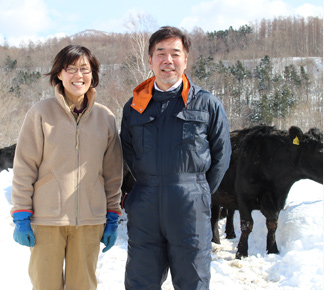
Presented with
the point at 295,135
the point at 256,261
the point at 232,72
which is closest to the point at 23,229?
the point at 256,261

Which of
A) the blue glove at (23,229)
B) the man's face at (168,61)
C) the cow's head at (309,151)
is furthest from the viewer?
the cow's head at (309,151)

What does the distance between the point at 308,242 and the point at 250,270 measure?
1348 mm

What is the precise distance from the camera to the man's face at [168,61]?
9.11 ft

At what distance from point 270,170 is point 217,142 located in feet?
11.7

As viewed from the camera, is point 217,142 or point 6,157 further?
point 6,157

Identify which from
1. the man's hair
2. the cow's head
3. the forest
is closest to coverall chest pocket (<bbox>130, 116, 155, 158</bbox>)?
the man's hair

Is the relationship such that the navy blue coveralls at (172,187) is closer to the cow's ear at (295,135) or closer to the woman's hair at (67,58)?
the woman's hair at (67,58)

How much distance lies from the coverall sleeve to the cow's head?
314cm

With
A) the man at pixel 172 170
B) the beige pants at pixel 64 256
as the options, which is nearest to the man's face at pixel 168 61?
the man at pixel 172 170

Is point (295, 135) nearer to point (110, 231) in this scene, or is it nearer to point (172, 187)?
point (172, 187)

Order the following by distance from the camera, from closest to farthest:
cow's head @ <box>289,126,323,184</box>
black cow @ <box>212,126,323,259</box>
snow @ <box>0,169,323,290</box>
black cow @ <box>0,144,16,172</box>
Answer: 1. snow @ <box>0,169,323,290</box>
2. cow's head @ <box>289,126,323,184</box>
3. black cow @ <box>212,126,323,259</box>
4. black cow @ <box>0,144,16,172</box>

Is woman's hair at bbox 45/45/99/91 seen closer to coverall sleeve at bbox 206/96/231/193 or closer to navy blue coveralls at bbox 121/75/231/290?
navy blue coveralls at bbox 121/75/231/290

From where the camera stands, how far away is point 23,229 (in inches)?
99.1

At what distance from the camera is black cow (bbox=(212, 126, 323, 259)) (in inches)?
223
